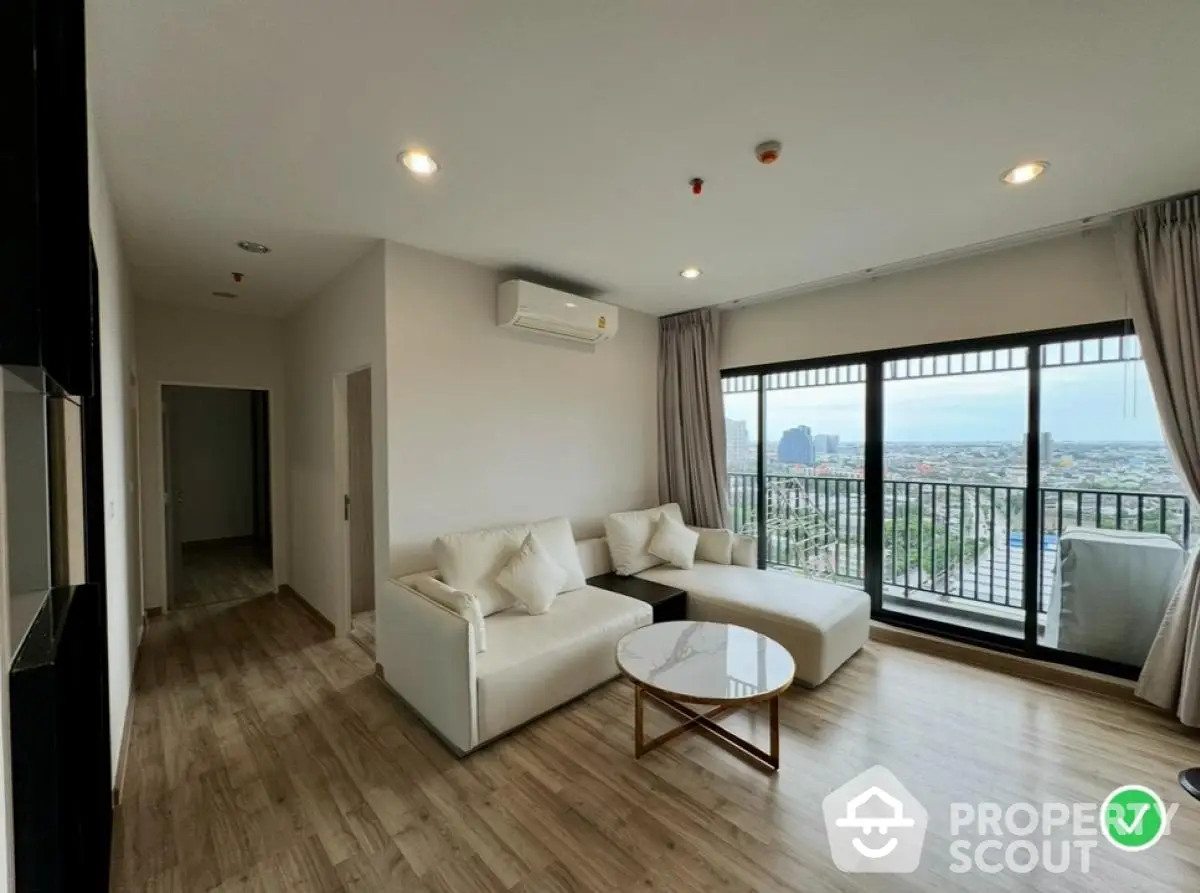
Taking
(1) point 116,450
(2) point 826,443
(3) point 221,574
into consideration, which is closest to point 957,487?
(2) point 826,443

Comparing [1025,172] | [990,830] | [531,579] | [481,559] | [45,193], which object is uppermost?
[1025,172]

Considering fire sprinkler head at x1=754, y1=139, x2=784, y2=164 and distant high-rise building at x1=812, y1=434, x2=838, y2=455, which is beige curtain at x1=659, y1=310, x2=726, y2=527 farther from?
fire sprinkler head at x1=754, y1=139, x2=784, y2=164

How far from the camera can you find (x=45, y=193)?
25.6 inches

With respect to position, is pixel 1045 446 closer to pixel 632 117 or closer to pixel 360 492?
pixel 632 117

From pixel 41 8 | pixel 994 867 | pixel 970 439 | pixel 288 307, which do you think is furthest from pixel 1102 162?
pixel 288 307

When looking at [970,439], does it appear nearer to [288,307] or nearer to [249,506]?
[288,307]

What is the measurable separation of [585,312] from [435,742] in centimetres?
285

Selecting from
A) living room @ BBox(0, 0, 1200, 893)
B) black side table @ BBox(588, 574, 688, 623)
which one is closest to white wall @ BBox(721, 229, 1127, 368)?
living room @ BBox(0, 0, 1200, 893)

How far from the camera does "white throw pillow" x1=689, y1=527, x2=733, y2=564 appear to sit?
3967mm

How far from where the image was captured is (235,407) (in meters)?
6.68

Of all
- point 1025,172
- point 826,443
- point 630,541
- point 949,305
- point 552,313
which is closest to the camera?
point 1025,172

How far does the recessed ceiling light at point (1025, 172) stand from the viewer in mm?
2080

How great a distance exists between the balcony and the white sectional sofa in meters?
0.74

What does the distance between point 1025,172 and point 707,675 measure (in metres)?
2.68
